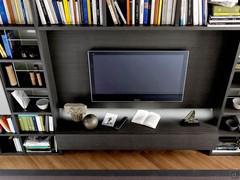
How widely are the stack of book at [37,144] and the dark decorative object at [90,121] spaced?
1.62 feet

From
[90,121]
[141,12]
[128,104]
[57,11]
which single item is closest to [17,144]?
[90,121]

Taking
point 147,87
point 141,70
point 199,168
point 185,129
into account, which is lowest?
point 199,168

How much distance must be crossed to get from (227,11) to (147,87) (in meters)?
1.00

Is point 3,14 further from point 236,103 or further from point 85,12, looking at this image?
point 236,103

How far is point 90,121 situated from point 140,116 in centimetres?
54

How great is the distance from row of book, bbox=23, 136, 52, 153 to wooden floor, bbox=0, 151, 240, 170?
10 centimetres

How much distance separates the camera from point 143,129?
8.69 ft

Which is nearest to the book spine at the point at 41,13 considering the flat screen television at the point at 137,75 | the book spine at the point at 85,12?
the book spine at the point at 85,12

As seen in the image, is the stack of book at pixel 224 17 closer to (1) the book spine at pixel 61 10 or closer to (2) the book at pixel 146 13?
(2) the book at pixel 146 13

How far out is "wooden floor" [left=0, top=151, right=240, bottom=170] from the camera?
274cm

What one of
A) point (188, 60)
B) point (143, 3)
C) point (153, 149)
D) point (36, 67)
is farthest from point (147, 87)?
point (36, 67)

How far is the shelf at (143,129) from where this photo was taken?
2.62 m

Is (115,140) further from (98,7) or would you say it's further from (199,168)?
(98,7)

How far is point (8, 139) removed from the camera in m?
2.91
